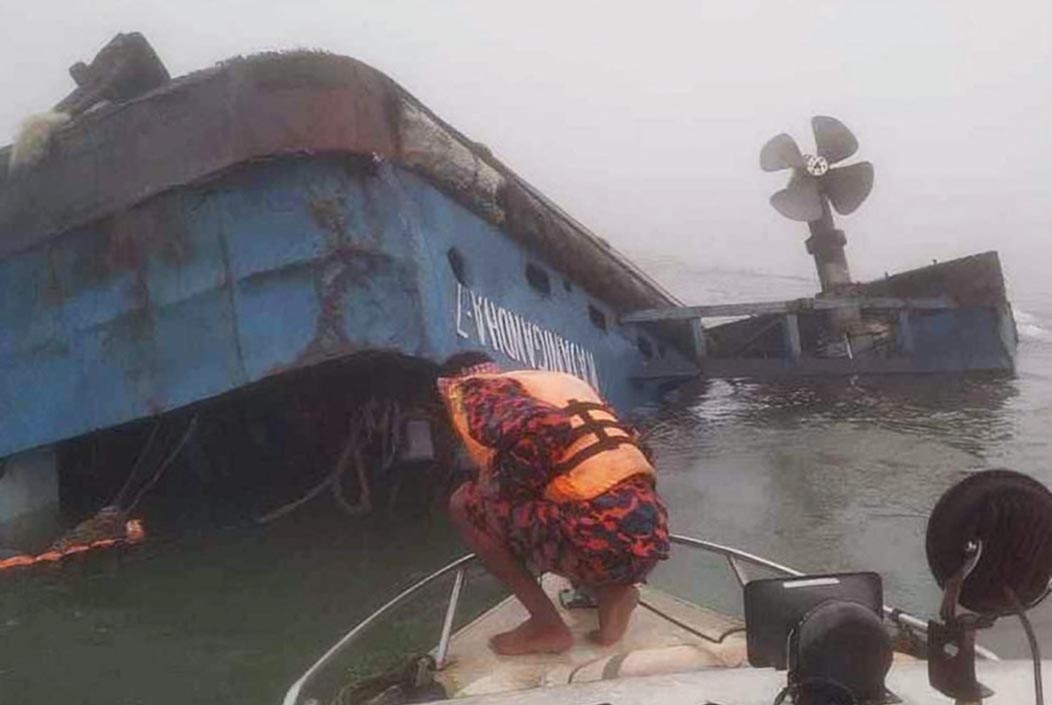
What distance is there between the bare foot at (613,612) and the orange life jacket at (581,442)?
0.45 m

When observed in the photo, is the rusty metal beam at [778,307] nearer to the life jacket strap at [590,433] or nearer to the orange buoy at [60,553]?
the orange buoy at [60,553]

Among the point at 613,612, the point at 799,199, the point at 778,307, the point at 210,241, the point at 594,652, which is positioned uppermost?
the point at 799,199

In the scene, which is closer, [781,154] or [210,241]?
[210,241]

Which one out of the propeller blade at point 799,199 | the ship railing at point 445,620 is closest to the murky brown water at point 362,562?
the ship railing at point 445,620

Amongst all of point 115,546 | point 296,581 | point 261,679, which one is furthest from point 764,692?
point 115,546

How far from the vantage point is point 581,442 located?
3.31 metres

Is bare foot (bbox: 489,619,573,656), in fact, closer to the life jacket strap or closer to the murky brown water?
the life jacket strap

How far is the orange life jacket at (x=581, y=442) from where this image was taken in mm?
3279

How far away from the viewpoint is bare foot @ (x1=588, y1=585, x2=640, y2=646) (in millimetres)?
3512

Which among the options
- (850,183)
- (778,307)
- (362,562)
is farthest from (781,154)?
(362,562)

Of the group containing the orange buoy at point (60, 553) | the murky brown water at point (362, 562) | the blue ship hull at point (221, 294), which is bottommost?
the murky brown water at point (362, 562)

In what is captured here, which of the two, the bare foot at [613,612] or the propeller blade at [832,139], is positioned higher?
the propeller blade at [832,139]

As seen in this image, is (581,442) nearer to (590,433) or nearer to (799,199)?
(590,433)

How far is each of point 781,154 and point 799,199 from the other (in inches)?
25.3
